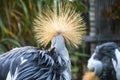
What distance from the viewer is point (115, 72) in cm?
275

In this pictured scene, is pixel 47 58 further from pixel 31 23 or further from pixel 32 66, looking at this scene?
pixel 31 23

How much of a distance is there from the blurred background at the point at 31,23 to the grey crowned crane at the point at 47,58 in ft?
5.83

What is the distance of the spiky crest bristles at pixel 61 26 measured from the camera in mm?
1479

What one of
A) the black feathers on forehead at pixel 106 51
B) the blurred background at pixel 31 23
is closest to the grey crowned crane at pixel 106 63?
the black feathers on forehead at pixel 106 51

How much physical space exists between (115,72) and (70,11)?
1220 millimetres

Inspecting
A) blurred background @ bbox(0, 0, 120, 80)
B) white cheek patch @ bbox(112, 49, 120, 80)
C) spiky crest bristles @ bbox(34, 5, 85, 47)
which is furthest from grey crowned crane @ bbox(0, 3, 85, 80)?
blurred background @ bbox(0, 0, 120, 80)

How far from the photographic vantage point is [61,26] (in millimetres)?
1480

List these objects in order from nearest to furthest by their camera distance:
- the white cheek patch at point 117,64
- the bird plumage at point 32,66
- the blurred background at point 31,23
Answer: the bird plumage at point 32,66 < the white cheek patch at point 117,64 < the blurred background at point 31,23

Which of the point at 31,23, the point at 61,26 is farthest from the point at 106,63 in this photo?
the point at 31,23

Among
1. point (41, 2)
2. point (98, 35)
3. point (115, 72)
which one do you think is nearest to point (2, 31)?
point (41, 2)

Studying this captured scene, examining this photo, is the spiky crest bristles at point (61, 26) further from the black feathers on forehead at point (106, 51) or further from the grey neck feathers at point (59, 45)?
the black feathers on forehead at point (106, 51)

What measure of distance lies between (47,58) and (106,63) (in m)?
1.34

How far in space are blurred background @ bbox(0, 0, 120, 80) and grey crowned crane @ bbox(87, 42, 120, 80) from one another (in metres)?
0.66

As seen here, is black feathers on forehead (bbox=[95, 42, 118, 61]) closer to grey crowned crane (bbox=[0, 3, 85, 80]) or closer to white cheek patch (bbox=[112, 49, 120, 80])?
white cheek patch (bbox=[112, 49, 120, 80])
